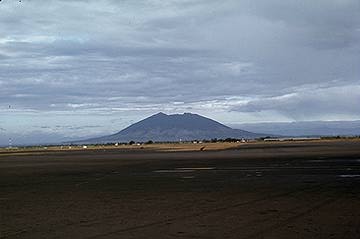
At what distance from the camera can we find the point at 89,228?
12867 mm

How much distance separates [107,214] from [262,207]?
462cm

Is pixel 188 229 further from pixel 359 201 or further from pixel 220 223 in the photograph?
pixel 359 201

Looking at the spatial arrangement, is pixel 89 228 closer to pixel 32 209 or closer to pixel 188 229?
pixel 188 229

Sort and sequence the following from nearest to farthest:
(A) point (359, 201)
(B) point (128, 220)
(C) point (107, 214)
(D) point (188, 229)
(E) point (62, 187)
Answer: (D) point (188, 229)
(B) point (128, 220)
(C) point (107, 214)
(A) point (359, 201)
(E) point (62, 187)

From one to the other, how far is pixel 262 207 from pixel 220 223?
10.9ft

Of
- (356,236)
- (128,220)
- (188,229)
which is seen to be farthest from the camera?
(128,220)

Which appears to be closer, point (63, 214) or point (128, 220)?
point (128, 220)

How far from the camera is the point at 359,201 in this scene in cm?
1703

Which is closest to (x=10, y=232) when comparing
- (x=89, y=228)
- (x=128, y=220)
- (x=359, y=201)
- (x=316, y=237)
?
(x=89, y=228)

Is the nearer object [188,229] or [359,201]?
[188,229]

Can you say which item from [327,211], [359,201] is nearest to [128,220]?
[327,211]

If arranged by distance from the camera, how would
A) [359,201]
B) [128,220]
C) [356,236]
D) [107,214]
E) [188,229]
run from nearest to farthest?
[356,236]
[188,229]
[128,220]
[107,214]
[359,201]

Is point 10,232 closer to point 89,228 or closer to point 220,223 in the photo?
point 89,228

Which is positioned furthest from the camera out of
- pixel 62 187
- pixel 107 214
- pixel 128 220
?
pixel 62 187
